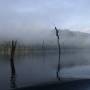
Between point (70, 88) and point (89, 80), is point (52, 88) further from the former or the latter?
point (89, 80)

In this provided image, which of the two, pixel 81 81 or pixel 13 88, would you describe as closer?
pixel 13 88

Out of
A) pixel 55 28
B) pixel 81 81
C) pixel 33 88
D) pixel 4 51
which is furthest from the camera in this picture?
pixel 4 51

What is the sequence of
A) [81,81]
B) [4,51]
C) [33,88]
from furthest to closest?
[4,51]
[81,81]
[33,88]

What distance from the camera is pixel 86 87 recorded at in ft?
81.7

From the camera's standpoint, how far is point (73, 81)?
27.2 meters

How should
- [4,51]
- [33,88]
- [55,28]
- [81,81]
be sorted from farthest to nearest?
[4,51] → [55,28] → [81,81] → [33,88]

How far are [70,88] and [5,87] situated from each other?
573cm

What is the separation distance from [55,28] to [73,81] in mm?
65404

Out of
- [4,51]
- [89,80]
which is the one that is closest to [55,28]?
[89,80]

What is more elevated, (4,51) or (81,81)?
(81,81)

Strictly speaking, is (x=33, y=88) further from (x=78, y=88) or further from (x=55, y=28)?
(x=55, y=28)

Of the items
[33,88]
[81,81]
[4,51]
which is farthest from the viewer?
[4,51]

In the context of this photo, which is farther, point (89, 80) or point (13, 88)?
point (89, 80)

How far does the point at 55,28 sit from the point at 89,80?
6486 centimetres
